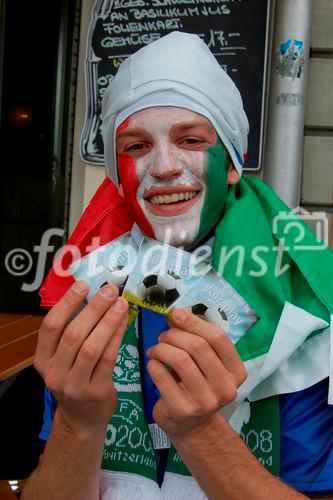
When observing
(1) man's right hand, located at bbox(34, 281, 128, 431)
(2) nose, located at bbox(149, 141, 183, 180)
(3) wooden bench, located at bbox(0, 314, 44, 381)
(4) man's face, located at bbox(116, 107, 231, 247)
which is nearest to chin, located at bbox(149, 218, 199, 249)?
(4) man's face, located at bbox(116, 107, 231, 247)

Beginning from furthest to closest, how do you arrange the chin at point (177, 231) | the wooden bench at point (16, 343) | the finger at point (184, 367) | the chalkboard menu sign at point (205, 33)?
the chalkboard menu sign at point (205, 33) < the wooden bench at point (16, 343) < the chin at point (177, 231) < the finger at point (184, 367)

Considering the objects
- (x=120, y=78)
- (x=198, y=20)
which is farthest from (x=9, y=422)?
(x=198, y=20)

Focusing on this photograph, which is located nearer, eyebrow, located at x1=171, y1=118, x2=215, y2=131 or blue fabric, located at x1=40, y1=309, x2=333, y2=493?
blue fabric, located at x1=40, y1=309, x2=333, y2=493

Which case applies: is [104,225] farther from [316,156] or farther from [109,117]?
[316,156]

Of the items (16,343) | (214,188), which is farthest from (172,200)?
(16,343)

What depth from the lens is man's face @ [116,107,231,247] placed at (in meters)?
1.53

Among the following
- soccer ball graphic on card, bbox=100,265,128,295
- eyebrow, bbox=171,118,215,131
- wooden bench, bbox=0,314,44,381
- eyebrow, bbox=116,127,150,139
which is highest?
eyebrow, bbox=171,118,215,131

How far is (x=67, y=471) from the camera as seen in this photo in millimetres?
1327

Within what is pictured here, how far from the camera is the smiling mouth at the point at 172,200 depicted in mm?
1554

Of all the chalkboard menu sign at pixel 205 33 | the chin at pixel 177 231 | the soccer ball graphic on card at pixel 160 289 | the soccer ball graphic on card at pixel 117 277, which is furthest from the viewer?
the chalkboard menu sign at pixel 205 33

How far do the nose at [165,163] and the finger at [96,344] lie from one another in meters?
0.46

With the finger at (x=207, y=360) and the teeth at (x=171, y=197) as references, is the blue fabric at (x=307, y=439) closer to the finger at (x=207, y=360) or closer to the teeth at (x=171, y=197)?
the finger at (x=207, y=360)

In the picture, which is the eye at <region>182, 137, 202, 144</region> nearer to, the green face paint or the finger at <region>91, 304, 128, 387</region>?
the green face paint

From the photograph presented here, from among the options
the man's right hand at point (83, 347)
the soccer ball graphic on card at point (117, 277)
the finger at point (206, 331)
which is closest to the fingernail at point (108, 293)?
the man's right hand at point (83, 347)
